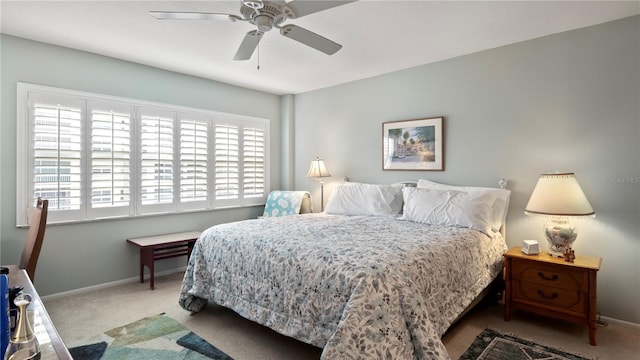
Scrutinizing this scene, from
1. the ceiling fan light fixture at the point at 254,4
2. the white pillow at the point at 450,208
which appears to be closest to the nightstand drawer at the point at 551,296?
the white pillow at the point at 450,208

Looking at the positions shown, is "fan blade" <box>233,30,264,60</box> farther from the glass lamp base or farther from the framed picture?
the glass lamp base

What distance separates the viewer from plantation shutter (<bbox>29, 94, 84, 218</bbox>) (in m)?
3.25

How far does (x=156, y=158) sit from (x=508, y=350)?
3.94 metres

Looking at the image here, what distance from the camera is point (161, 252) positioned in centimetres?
412

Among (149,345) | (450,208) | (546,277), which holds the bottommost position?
(149,345)

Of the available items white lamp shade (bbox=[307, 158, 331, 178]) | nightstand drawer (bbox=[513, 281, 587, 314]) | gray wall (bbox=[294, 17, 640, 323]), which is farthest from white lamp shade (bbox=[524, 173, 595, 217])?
white lamp shade (bbox=[307, 158, 331, 178])

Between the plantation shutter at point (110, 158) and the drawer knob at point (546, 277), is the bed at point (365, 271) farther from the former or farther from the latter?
the plantation shutter at point (110, 158)

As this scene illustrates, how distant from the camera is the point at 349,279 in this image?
6.31ft

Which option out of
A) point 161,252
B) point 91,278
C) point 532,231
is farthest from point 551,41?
point 91,278

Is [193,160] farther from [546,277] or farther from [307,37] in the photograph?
[546,277]

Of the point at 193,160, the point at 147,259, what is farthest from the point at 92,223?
the point at 193,160

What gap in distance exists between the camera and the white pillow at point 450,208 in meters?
3.06

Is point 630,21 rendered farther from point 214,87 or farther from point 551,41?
point 214,87

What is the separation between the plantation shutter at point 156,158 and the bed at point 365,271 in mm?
1452
